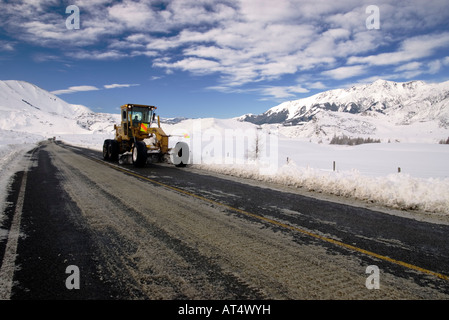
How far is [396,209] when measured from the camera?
6445mm

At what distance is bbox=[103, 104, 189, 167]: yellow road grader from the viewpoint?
1415 centimetres

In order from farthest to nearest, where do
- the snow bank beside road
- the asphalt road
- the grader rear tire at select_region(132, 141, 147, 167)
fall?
the grader rear tire at select_region(132, 141, 147, 167), the snow bank beside road, the asphalt road

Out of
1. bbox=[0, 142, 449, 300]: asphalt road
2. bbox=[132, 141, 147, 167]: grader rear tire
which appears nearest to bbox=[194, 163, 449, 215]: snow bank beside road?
bbox=[0, 142, 449, 300]: asphalt road

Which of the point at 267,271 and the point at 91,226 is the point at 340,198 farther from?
the point at 91,226

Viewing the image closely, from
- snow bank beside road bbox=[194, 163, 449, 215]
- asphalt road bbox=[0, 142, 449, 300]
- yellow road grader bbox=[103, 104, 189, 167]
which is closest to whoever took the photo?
asphalt road bbox=[0, 142, 449, 300]

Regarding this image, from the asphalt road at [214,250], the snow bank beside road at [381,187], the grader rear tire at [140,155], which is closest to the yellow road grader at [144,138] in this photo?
the grader rear tire at [140,155]

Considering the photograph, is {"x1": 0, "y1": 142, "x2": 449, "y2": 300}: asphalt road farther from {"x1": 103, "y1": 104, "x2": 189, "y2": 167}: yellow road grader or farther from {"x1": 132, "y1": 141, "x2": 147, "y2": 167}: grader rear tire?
{"x1": 103, "y1": 104, "x2": 189, "y2": 167}: yellow road grader

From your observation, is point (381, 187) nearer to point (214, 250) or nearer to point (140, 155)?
point (214, 250)

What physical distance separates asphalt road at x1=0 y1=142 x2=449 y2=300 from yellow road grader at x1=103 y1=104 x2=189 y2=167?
7.43 meters

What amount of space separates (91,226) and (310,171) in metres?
7.55

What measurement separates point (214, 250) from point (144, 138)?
12.6 meters

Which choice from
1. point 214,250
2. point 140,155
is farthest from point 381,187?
point 140,155

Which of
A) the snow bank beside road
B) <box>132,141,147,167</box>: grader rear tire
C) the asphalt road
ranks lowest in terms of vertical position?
the asphalt road

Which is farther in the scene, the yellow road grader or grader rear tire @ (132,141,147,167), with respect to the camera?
the yellow road grader
